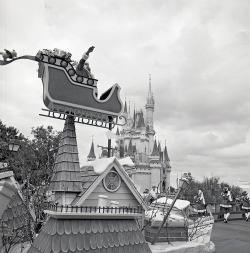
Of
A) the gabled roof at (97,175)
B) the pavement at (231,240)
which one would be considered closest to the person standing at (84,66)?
the gabled roof at (97,175)

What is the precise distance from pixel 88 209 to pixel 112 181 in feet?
3.22

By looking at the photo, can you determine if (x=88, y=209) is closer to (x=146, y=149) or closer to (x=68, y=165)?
(x=68, y=165)

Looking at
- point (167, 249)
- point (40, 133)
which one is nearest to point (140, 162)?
point (40, 133)

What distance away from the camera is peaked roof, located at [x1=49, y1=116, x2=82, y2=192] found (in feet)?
19.4

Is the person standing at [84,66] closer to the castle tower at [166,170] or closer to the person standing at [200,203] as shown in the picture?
the person standing at [200,203]

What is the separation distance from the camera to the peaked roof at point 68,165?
5922 millimetres

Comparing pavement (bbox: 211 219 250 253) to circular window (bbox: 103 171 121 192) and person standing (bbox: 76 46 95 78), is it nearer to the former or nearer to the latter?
circular window (bbox: 103 171 121 192)

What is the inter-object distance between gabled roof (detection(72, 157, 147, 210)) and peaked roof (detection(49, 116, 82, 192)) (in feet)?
0.71

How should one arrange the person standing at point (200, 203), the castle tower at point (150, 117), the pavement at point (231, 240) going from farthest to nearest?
the castle tower at point (150, 117), the person standing at point (200, 203), the pavement at point (231, 240)

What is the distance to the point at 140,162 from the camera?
89188 millimetres

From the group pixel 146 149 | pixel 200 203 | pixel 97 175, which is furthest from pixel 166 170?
Answer: pixel 97 175

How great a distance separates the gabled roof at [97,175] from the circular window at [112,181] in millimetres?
118

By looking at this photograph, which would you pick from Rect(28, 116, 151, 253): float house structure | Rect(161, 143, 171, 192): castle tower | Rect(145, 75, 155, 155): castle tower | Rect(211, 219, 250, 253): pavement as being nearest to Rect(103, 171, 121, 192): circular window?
Rect(28, 116, 151, 253): float house structure

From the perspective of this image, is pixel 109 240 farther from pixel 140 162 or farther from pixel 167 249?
pixel 140 162
